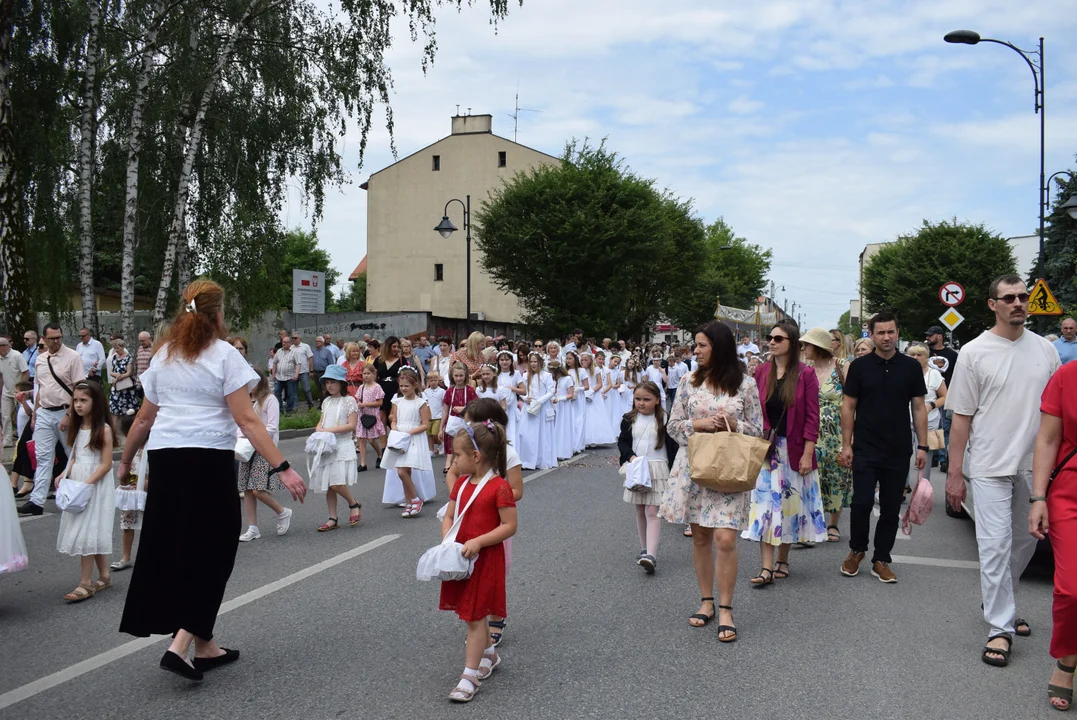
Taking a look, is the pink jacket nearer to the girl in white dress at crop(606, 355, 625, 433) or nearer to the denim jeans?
the girl in white dress at crop(606, 355, 625, 433)

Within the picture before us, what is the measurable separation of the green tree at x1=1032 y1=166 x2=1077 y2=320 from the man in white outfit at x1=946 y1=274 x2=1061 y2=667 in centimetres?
4054

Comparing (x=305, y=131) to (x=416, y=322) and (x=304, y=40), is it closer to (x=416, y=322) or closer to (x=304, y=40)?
(x=304, y=40)

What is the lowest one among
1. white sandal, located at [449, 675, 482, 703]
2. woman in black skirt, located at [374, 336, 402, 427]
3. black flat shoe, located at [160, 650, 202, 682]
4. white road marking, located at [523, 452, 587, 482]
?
white road marking, located at [523, 452, 587, 482]

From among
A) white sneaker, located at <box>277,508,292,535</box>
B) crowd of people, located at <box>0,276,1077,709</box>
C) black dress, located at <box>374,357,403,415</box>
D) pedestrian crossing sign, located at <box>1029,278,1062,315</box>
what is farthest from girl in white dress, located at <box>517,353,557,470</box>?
pedestrian crossing sign, located at <box>1029,278,1062,315</box>

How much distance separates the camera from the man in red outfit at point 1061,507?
424cm

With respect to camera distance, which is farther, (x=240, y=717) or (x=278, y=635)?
(x=278, y=635)

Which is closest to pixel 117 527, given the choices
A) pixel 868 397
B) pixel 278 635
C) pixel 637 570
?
pixel 278 635

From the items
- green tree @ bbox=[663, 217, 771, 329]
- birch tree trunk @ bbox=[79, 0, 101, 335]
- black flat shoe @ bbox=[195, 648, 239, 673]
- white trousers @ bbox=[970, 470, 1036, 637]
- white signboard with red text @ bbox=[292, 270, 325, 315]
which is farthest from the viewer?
green tree @ bbox=[663, 217, 771, 329]

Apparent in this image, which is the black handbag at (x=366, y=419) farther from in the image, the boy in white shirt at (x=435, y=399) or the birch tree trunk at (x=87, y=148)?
the birch tree trunk at (x=87, y=148)

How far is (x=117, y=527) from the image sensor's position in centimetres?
895

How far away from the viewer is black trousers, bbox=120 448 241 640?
4.57m

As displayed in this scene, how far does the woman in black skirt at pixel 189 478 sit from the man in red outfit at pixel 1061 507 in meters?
3.55

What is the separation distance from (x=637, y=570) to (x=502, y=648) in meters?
2.09

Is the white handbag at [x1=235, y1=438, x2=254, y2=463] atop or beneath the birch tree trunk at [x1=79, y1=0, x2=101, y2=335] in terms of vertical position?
beneath
